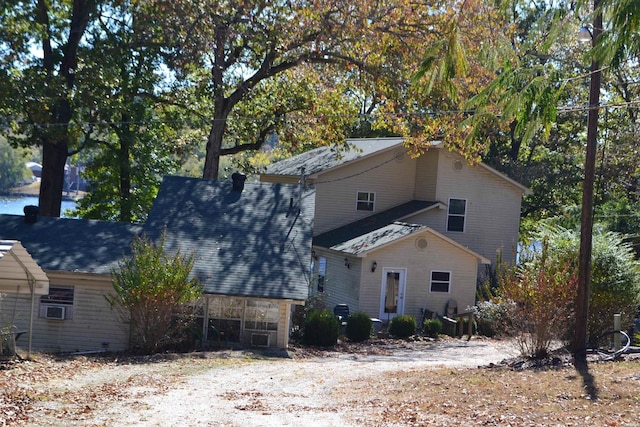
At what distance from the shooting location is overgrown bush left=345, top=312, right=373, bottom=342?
2634 centimetres

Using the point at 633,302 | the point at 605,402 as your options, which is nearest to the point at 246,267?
the point at 633,302

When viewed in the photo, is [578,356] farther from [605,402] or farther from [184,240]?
[184,240]

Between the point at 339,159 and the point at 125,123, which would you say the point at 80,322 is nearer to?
the point at 125,123

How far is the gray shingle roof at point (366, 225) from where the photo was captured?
32.5m

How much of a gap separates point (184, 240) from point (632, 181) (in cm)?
2220

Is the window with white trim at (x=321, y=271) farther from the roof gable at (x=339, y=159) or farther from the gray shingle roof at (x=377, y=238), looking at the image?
the roof gable at (x=339, y=159)

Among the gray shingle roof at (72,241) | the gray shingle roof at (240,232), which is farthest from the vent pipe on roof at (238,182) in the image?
the gray shingle roof at (72,241)

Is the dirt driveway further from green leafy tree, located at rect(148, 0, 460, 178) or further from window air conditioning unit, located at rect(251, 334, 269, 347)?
green leafy tree, located at rect(148, 0, 460, 178)

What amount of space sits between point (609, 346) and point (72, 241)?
1510 centimetres

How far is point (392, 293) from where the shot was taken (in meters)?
30.6

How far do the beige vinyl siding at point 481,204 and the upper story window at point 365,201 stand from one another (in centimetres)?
256

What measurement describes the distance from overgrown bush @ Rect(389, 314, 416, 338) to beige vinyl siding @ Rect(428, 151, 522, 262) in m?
7.43

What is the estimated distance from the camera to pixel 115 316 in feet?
75.3

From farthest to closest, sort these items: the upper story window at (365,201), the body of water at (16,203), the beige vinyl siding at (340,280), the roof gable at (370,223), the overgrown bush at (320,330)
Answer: the body of water at (16,203) → the upper story window at (365,201) → the roof gable at (370,223) → the beige vinyl siding at (340,280) → the overgrown bush at (320,330)
